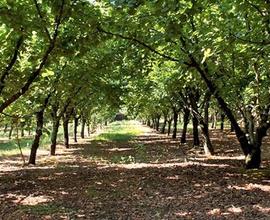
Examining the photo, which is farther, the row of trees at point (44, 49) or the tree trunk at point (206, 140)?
the tree trunk at point (206, 140)

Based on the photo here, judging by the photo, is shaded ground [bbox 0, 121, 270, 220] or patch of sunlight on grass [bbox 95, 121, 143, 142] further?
patch of sunlight on grass [bbox 95, 121, 143, 142]

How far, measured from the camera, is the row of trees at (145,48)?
8.18m

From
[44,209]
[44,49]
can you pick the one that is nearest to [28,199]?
[44,209]

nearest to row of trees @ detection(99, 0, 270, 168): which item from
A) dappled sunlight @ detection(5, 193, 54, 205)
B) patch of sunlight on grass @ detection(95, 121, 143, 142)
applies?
dappled sunlight @ detection(5, 193, 54, 205)

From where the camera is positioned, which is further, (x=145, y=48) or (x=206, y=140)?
(x=206, y=140)

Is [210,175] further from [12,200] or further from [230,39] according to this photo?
[230,39]

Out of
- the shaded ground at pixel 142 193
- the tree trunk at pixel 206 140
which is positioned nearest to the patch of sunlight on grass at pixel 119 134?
the tree trunk at pixel 206 140

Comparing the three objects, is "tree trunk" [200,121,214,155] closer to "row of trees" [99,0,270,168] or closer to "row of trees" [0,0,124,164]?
"row of trees" [99,0,270,168]

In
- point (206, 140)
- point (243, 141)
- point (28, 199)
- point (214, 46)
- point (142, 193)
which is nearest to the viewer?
point (214, 46)

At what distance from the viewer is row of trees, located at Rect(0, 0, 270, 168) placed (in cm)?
818

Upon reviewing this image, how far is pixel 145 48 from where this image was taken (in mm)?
12422

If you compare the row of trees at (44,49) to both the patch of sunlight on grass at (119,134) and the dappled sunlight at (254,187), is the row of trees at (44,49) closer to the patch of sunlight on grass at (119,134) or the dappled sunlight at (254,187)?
the dappled sunlight at (254,187)

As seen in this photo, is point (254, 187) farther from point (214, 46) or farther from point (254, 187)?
point (214, 46)

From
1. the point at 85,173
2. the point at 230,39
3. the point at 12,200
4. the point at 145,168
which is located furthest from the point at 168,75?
the point at 230,39
